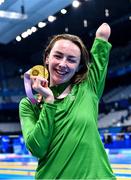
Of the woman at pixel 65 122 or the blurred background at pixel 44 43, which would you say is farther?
the blurred background at pixel 44 43

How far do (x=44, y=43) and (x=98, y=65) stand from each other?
1339cm

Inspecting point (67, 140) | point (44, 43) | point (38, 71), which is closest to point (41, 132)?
point (67, 140)

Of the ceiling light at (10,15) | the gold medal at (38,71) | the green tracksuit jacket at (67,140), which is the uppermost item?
the ceiling light at (10,15)

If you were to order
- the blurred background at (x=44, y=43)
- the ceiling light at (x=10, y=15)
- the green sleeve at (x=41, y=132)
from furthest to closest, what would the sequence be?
the ceiling light at (x=10, y=15), the blurred background at (x=44, y=43), the green sleeve at (x=41, y=132)

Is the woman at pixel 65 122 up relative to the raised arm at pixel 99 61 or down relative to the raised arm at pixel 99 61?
down

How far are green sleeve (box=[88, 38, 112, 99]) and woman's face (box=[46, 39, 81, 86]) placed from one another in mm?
91

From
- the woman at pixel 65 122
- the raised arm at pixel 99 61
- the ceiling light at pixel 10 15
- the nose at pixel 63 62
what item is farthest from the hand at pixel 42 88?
the ceiling light at pixel 10 15

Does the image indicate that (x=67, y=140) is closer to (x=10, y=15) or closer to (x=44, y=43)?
(x=44, y=43)

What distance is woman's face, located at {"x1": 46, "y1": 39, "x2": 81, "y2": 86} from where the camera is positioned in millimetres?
1354

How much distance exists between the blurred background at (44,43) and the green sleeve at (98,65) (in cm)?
475

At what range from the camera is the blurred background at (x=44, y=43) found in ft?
44.8

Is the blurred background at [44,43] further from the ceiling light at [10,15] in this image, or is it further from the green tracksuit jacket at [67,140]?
the green tracksuit jacket at [67,140]

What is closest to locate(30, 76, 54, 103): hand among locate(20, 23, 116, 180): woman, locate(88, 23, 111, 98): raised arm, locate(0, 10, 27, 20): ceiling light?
locate(20, 23, 116, 180): woman

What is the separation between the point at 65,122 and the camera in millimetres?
1271
